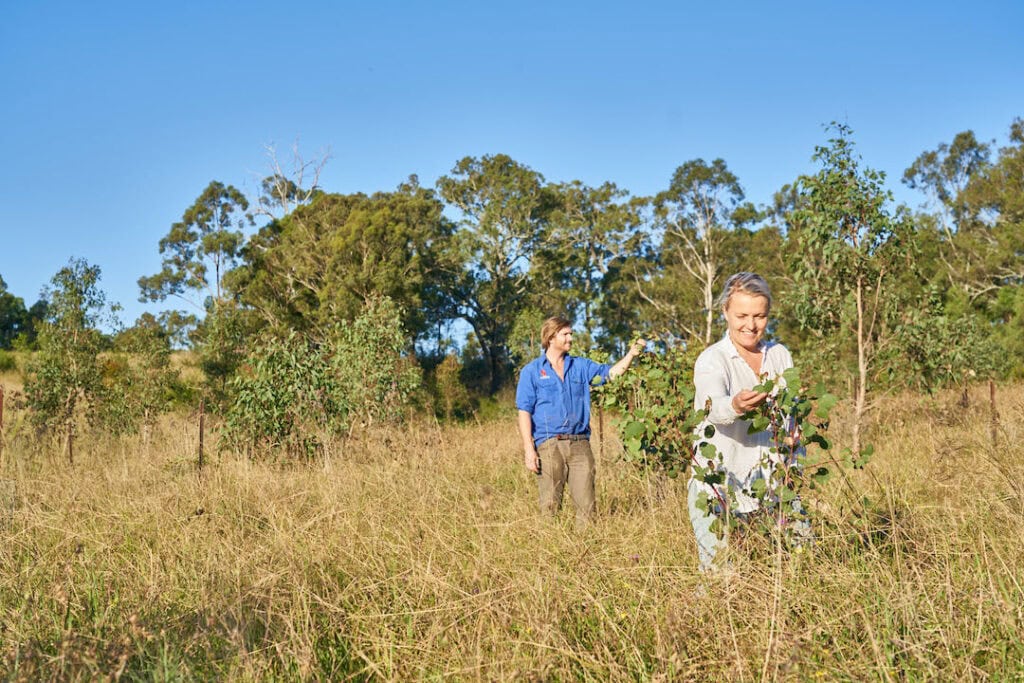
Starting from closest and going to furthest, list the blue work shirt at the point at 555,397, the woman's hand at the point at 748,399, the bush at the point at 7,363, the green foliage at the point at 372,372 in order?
the woman's hand at the point at 748,399 < the blue work shirt at the point at 555,397 < the green foliage at the point at 372,372 < the bush at the point at 7,363

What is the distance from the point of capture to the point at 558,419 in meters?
5.05

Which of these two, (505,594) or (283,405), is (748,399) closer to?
(505,594)

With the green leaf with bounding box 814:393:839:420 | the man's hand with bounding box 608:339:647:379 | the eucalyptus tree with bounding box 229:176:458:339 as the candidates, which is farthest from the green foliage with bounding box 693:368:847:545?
the eucalyptus tree with bounding box 229:176:458:339

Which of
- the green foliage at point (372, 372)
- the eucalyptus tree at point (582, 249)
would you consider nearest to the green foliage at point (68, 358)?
the green foliage at point (372, 372)

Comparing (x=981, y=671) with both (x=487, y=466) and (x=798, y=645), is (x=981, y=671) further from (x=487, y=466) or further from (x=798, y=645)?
(x=487, y=466)

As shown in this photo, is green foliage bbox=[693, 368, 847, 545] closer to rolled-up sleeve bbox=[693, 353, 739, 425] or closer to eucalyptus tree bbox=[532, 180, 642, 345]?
rolled-up sleeve bbox=[693, 353, 739, 425]

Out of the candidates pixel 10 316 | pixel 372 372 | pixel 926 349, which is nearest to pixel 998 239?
pixel 926 349

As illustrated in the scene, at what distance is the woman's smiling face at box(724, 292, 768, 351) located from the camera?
2.97 meters

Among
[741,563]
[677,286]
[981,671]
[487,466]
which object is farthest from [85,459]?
[677,286]

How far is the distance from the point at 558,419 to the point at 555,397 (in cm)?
14

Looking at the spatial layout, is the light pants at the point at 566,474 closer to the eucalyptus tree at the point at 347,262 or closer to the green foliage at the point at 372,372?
the green foliage at the point at 372,372

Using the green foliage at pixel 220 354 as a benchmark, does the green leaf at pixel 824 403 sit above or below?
below

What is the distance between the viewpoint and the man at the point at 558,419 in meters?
4.97

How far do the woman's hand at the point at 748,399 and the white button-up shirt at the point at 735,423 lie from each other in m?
0.21
